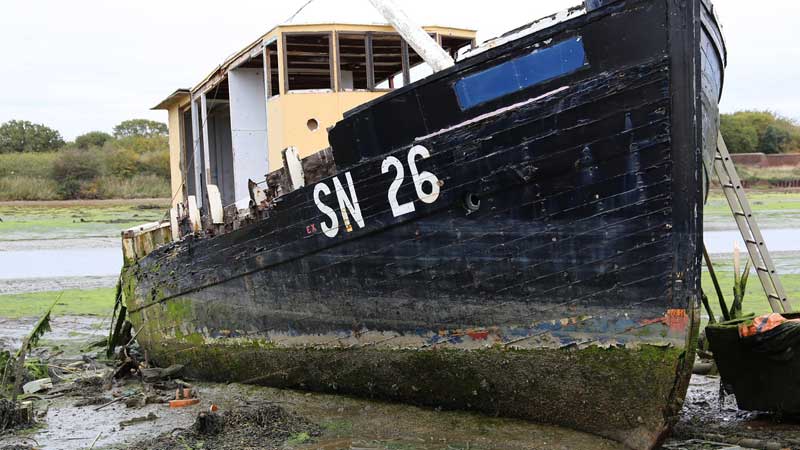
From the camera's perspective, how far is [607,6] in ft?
16.4

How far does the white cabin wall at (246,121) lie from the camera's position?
8.34 m

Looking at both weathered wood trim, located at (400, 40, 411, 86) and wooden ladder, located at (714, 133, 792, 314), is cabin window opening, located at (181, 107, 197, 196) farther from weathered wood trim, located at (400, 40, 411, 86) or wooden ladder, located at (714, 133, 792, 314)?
wooden ladder, located at (714, 133, 792, 314)

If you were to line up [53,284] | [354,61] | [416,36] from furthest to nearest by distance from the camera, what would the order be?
1. [53,284]
2. [354,61]
3. [416,36]

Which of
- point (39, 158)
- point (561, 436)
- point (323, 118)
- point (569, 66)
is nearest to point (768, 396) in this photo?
point (561, 436)

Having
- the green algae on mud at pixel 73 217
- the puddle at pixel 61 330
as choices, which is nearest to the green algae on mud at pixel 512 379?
the puddle at pixel 61 330

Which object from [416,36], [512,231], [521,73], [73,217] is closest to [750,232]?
[512,231]

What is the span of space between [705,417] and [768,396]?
20.0 inches

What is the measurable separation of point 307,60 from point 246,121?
0.83 m

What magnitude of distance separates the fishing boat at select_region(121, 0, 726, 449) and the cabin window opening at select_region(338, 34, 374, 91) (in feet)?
5.20

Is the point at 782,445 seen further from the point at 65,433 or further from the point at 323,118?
the point at 65,433

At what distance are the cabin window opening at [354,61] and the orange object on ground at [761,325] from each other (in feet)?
11.8

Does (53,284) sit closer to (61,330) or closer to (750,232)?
(61,330)

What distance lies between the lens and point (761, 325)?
565cm

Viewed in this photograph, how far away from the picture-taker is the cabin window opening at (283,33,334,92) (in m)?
7.41
